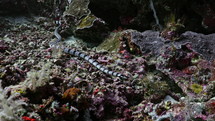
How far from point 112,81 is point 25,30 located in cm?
457

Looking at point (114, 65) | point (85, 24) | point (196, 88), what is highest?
point (85, 24)

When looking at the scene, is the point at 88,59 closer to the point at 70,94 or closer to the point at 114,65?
the point at 114,65

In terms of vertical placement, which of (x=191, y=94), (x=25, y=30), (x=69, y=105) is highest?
(x=25, y=30)

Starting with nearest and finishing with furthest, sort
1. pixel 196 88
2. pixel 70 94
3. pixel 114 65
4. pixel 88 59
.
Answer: pixel 70 94
pixel 196 88
pixel 114 65
pixel 88 59

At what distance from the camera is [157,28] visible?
6.26 m

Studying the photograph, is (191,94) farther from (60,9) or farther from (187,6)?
(60,9)

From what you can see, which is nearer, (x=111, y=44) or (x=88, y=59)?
(x=88, y=59)

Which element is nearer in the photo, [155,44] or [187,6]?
[155,44]

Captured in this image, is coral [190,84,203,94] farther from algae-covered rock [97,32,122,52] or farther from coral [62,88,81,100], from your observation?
coral [62,88,81,100]

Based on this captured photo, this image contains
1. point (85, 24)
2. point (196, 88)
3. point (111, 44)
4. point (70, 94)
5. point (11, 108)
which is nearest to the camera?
point (11, 108)

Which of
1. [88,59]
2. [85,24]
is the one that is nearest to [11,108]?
[88,59]

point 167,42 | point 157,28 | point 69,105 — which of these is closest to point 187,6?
point 157,28

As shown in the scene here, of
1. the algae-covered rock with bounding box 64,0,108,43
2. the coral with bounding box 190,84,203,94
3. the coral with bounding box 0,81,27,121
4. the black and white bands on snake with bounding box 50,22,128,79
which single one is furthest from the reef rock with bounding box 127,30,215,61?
the coral with bounding box 0,81,27,121

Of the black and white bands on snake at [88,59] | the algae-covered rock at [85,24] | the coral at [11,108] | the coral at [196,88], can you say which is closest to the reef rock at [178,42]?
the coral at [196,88]
